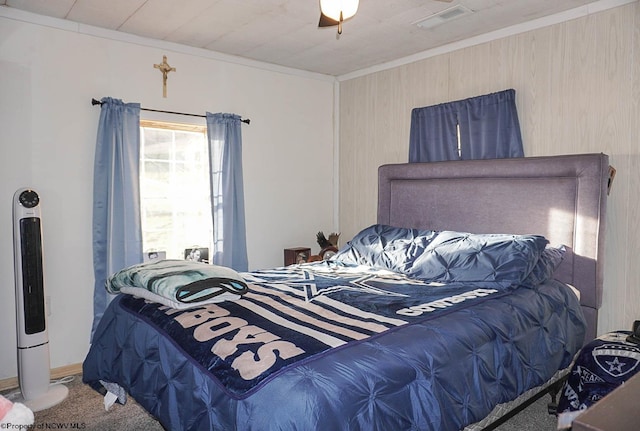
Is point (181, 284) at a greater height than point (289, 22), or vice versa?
point (289, 22)

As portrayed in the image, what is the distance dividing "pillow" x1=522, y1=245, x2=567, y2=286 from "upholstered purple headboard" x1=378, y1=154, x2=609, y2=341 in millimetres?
113

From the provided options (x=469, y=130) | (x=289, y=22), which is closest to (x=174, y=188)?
(x=289, y=22)

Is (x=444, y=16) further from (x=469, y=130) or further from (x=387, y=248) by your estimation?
(x=387, y=248)

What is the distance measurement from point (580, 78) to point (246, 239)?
301cm

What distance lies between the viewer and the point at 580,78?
2.97 metres

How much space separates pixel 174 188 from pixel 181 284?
202 centimetres

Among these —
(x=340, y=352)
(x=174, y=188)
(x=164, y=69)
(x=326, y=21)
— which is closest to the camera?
(x=340, y=352)

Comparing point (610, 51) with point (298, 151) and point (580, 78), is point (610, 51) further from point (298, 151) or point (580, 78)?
point (298, 151)

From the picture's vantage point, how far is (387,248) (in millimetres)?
3275

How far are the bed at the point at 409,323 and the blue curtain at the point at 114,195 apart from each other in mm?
956

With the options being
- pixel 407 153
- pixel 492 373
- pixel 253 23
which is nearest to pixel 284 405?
pixel 492 373

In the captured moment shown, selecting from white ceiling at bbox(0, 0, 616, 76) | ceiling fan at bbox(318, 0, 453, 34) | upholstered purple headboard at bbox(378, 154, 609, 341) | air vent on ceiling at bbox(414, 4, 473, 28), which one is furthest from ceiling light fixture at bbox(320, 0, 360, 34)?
upholstered purple headboard at bbox(378, 154, 609, 341)

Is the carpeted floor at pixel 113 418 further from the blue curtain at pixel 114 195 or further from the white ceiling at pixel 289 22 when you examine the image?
the white ceiling at pixel 289 22

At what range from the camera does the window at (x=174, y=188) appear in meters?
3.77
